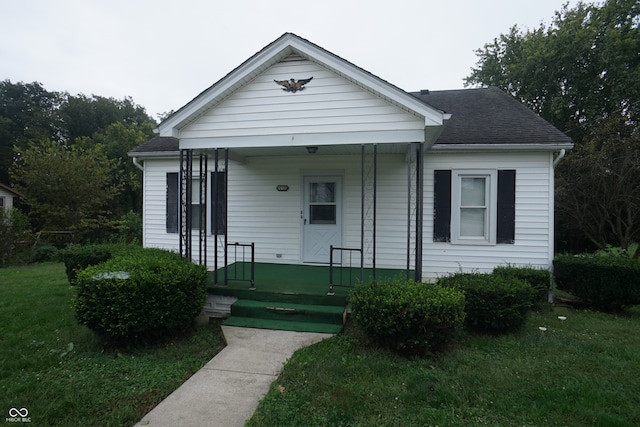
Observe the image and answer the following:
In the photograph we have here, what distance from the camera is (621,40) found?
13.7m

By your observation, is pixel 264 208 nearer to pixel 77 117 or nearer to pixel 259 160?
pixel 259 160

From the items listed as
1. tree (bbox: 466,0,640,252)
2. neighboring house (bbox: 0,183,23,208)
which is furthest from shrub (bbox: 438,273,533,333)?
neighboring house (bbox: 0,183,23,208)

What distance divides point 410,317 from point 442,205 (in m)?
3.91

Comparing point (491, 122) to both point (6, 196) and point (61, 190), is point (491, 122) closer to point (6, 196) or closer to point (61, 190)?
point (61, 190)

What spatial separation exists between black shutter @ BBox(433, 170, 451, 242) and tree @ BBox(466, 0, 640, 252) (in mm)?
5807

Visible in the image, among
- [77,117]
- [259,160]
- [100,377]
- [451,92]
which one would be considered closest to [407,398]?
[100,377]

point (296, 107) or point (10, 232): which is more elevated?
point (296, 107)

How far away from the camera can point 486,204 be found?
6988mm

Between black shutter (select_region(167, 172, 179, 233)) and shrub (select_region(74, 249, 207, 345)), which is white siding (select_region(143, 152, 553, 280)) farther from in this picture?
shrub (select_region(74, 249, 207, 345))

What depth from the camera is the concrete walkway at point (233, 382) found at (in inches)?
110

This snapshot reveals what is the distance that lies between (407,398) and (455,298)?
143cm

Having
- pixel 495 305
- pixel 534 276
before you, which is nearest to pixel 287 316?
pixel 495 305

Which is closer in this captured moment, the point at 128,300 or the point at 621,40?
the point at 128,300

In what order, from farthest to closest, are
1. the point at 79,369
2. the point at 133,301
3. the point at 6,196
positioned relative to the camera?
the point at 6,196 → the point at 133,301 → the point at 79,369
